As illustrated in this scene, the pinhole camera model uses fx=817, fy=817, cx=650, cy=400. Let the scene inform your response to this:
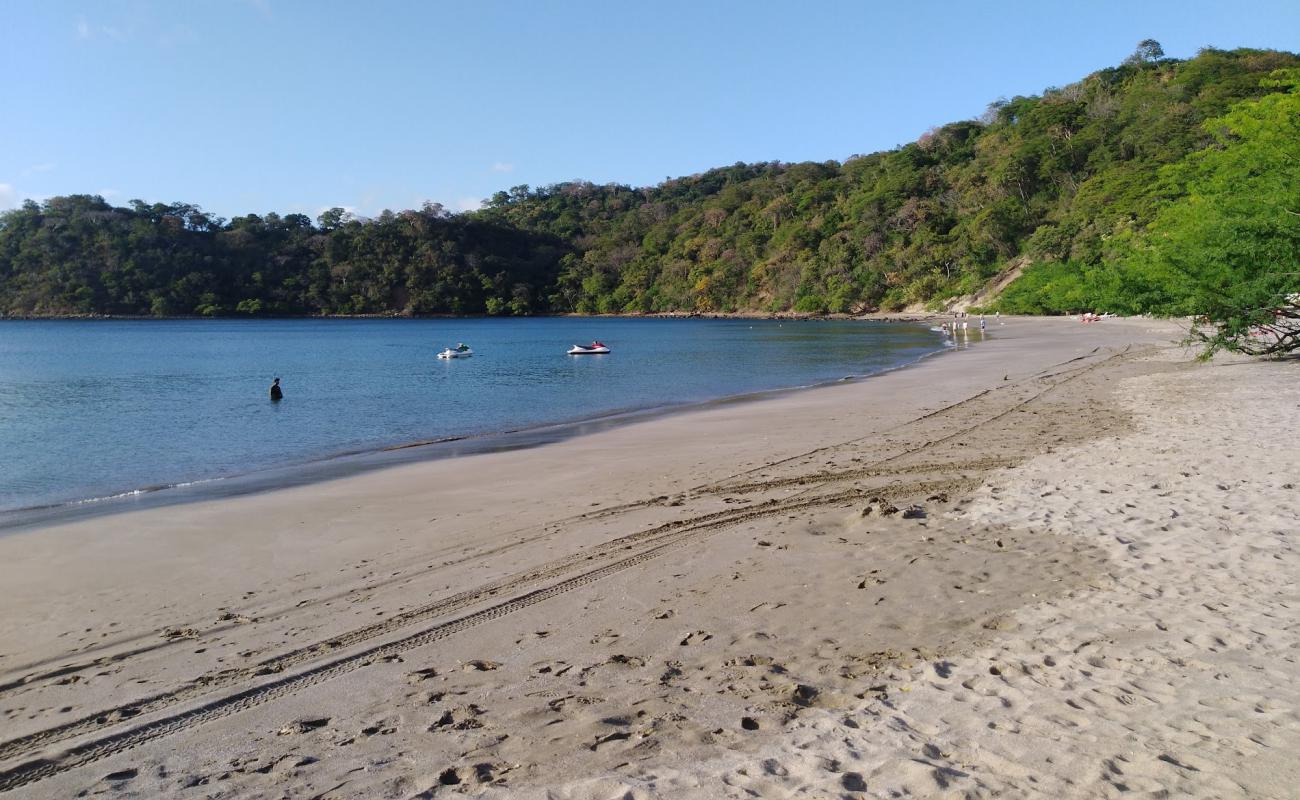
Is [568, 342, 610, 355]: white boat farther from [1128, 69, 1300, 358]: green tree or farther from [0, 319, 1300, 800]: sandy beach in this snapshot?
[0, 319, 1300, 800]: sandy beach

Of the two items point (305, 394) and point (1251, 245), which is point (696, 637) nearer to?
point (1251, 245)

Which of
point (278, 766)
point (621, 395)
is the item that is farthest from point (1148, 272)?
point (278, 766)

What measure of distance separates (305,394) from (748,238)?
378 feet

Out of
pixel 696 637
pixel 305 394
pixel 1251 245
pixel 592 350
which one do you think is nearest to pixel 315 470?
pixel 696 637

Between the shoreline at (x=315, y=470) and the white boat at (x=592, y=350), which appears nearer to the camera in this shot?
the shoreline at (x=315, y=470)

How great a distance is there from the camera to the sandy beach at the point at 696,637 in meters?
3.93

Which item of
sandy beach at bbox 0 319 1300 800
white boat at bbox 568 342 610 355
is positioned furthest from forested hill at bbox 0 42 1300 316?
sandy beach at bbox 0 319 1300 800

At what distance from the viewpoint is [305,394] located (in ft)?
103

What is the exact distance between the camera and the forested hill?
87.9 metres

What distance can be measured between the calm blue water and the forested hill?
106ft

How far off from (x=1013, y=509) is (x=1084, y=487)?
4.20 ft

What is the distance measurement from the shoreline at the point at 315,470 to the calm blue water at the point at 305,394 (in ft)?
1.35

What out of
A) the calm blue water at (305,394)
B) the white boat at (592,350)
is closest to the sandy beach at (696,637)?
the calm blue water at (305,394)

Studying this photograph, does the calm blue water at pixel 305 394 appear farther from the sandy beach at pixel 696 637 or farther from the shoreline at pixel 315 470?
the sandy beach at pixel 696 637
